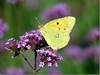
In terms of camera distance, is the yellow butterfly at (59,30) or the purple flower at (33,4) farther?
the purple flower at (33,4)

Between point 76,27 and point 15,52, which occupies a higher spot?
point 15,52

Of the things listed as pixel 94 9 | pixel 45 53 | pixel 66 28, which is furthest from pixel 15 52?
pixel 94 9

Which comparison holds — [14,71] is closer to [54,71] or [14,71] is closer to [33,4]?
[54,71]

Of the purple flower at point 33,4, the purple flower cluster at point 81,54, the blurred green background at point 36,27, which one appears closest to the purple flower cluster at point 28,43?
the blurred green background at point 36,27

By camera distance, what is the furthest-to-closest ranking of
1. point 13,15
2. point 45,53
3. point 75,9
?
1. point 75,9
2. point 13,15
3. point 45,53

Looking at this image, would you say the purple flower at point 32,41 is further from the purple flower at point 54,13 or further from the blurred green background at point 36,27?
the purple flower at point 54,13

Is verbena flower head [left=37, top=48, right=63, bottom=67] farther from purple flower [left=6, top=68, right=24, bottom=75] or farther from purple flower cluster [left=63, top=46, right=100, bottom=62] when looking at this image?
purple flower cluster [left=63, top=46, right=100, bottom=62]

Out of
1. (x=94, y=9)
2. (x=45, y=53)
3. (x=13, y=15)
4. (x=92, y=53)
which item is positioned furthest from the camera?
(x=94, y=9)

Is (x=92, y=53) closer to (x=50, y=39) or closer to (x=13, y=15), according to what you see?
(x=13, y=15)
